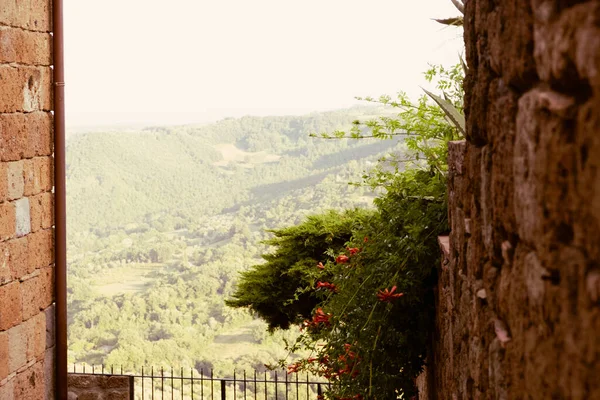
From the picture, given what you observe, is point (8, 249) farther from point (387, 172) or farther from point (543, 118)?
point (543, 118)

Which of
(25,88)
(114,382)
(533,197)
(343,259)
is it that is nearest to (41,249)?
(25,88)

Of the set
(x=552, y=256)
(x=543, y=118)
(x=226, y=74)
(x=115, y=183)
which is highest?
(x=226, y=74)

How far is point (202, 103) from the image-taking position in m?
50.4

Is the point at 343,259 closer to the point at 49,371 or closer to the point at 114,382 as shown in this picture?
the point at 49,371

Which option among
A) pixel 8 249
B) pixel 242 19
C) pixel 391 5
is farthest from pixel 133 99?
pixel 8 249

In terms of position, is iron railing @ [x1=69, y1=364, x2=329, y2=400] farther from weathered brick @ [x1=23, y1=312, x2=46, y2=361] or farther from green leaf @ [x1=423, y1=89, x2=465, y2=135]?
green leaf @ [x1=423, y1=89, x2=465, y2=135]

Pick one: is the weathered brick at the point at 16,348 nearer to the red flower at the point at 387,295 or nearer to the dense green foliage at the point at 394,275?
the dense green foliage at the point at 394,275

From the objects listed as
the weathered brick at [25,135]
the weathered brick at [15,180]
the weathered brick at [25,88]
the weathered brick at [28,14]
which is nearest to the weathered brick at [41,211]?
the weathered brick at [15,180]

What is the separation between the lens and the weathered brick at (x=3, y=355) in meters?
4.67

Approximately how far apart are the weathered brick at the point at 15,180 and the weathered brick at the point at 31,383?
118 cm

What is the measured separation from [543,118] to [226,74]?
50.3m

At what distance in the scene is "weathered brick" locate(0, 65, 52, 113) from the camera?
462cm

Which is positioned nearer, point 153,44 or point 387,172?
point 387,172

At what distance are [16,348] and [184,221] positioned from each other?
31.5 meters
